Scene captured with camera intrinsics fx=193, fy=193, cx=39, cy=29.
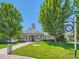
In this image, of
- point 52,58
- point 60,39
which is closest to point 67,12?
point 60,39

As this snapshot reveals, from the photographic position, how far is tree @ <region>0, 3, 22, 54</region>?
1604 inches

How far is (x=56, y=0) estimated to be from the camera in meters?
32.1

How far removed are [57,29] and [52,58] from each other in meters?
20.2

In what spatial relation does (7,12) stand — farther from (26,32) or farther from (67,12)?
(26,32)

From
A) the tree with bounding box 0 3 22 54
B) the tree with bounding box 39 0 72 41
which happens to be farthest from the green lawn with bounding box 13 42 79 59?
the tree with bounding box 0 3 22 54

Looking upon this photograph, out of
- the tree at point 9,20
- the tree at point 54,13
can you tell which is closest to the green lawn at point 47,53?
the tree at point 54,13

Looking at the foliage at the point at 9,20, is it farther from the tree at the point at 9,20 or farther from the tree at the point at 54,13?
the tree at the point at 54,13

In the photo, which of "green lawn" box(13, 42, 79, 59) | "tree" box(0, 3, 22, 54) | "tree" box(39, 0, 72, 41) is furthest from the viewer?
"tree" box(0, 3, 22, 54)

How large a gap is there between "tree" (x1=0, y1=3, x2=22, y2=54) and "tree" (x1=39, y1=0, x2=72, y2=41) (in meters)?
9.84

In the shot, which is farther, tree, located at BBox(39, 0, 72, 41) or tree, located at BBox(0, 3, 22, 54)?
tree, located at BBox(0, 3, 22, 54)

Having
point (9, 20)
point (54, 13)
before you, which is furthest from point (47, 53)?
point (9, 20)

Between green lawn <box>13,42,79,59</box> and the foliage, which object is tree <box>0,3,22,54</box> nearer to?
the foliage

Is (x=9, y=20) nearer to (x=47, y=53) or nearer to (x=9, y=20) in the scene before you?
(x=9, y=20)

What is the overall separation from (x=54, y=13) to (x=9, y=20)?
12206 mm
